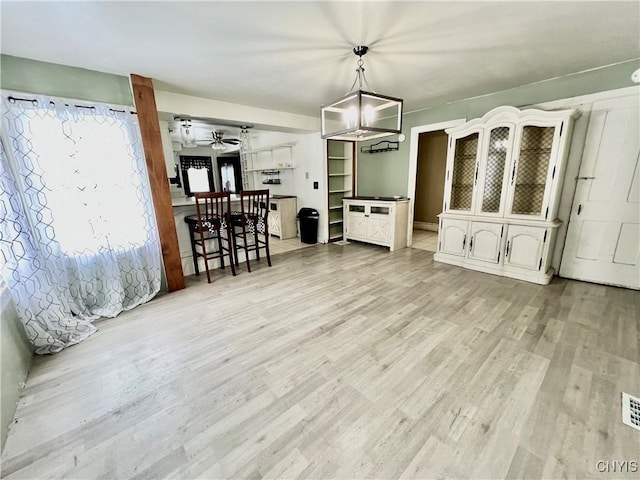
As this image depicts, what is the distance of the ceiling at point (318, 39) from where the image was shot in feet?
5.48

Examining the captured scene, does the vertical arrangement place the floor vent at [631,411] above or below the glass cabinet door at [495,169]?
below

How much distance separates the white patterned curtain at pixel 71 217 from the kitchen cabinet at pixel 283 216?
2862 mm

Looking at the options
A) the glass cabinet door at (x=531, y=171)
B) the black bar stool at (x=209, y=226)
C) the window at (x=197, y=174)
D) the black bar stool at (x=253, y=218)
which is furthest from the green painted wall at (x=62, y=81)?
the window at (x=197, y=174)

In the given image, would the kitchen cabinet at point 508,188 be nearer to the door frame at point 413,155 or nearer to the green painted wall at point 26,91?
the door frame at point 413,155

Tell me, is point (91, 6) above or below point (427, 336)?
above

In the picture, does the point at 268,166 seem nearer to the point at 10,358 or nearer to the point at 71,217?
the point at 71,217

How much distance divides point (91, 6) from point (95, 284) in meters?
2.37

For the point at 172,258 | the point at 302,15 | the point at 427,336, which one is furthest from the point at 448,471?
the point at 172,258

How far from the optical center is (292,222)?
582 centimetres

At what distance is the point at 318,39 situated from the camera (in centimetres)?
203

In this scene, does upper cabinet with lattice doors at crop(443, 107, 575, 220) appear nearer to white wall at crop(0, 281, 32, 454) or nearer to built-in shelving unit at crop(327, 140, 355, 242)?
built-in shelving unit at crop(327, 140, 355, 242)

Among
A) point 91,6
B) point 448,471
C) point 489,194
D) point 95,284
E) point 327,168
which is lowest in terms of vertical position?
point 448,471

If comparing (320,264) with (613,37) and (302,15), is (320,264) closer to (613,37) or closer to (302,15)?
(302,15)

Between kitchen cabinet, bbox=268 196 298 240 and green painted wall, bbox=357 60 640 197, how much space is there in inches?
62.1
